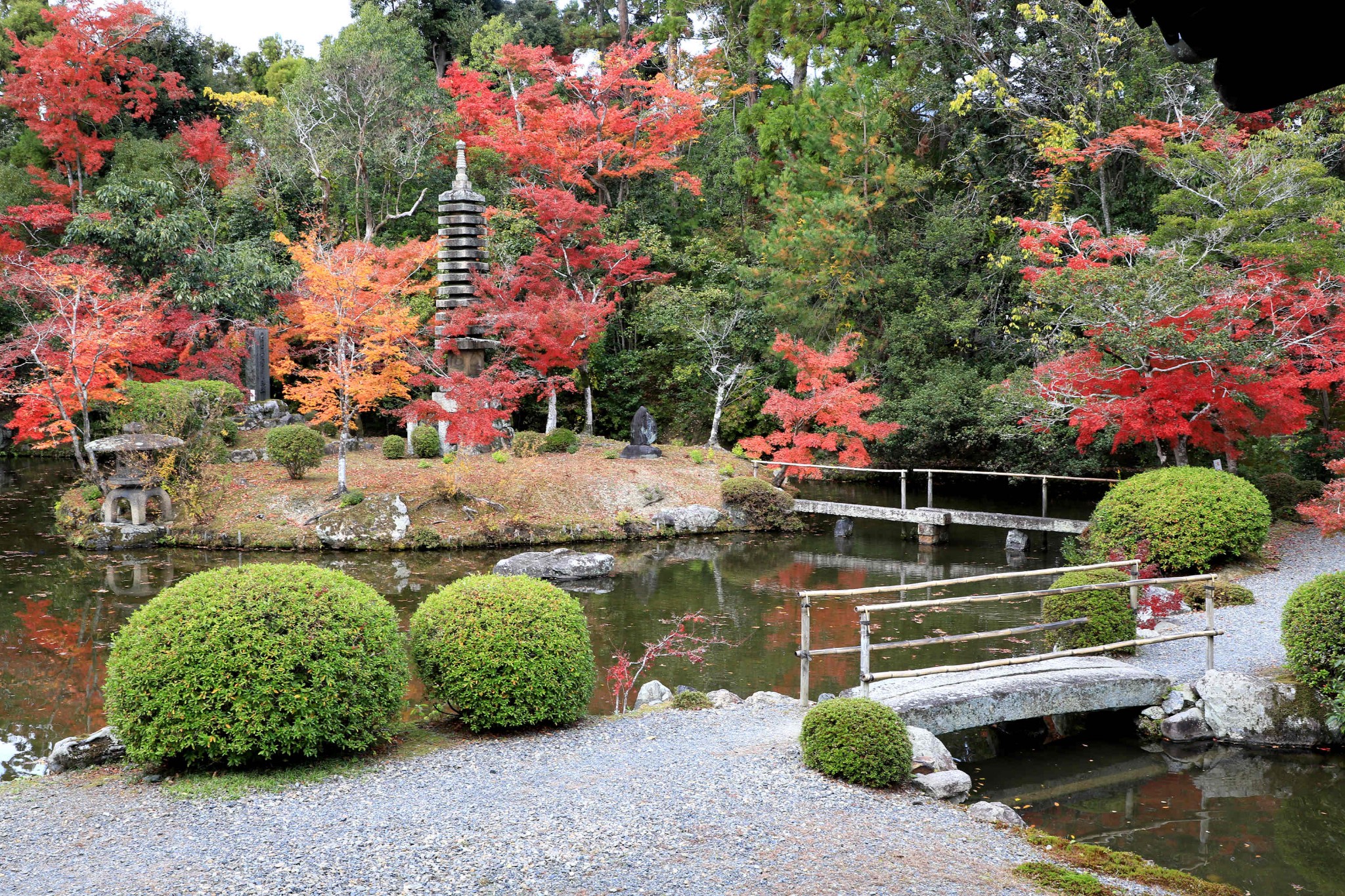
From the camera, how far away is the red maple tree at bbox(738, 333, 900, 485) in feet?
55.4

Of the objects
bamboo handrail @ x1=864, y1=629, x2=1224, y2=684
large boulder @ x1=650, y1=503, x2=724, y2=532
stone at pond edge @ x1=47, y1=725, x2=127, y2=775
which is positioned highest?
large boulder @ x1=650, y1=503, x2=724, y2=532

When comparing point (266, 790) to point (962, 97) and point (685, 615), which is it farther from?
point (962, 97)

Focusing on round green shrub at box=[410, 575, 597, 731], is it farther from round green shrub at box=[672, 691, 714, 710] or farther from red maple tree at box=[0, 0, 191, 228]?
red maple tree at box=[0, 0, 191, 228]

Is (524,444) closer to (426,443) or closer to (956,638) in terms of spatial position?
(426,443)

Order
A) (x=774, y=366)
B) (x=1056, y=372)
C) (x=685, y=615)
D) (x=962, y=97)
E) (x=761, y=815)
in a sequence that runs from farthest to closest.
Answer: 1. (x=774, y=366)
2. (x=962, y=97)
3. (x=1056, y=372)
4. (x=685, y=615)
5. (x=761, y=815)

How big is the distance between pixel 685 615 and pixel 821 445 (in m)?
6.39

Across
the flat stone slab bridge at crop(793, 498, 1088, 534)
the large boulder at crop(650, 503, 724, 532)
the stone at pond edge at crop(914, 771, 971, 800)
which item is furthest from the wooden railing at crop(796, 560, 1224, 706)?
the large boulder at crop(650, 503, 724, 532)

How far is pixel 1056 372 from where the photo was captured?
537 inches

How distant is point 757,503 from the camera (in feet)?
56.4

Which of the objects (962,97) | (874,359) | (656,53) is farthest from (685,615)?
(656,53)

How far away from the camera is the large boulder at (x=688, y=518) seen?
16688mm

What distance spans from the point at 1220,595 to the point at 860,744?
6502 millimetres

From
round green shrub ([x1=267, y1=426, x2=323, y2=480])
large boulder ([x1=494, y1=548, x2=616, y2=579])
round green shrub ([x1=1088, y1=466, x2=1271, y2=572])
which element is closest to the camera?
round green shrub ([x1=1088, y1=466, x2=1271, y2=572])

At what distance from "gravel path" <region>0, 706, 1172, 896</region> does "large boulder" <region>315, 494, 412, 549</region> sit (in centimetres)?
904
